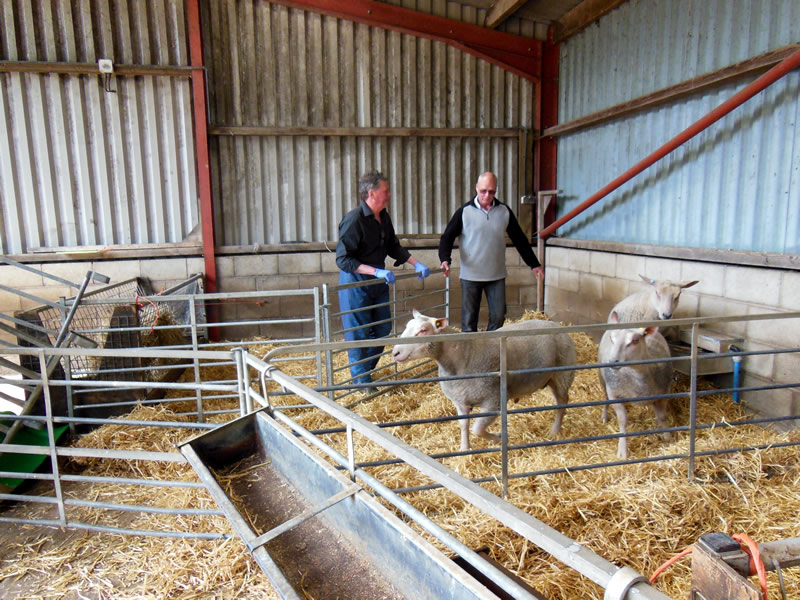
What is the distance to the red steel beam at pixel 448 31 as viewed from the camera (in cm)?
782

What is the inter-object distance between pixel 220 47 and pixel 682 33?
6155mm

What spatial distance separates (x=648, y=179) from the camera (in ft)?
21.2

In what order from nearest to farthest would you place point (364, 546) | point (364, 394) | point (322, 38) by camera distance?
point (364, 546) < point (364, 394) < point (322, 38)

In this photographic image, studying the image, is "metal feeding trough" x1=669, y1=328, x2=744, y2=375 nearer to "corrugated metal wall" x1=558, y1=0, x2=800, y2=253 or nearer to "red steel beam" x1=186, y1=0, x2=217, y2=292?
"corrugated metal wall" x1=558, y1=0, x2=800, y2=253

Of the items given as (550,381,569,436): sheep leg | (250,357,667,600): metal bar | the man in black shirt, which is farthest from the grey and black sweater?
(250,357,667,600): metal bar

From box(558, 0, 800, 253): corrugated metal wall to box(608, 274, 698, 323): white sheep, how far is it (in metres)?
0.81

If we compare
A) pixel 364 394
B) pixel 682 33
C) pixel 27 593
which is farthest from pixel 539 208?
pixel 27 593

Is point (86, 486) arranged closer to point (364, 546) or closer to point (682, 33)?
point (364, 546)

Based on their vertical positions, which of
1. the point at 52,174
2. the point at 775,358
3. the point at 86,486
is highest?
the point at 52,174

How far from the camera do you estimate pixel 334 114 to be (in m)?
8.16

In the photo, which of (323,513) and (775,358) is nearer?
(323,513)

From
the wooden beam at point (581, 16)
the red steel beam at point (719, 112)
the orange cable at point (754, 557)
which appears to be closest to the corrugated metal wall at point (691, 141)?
the wooden beam at point (581, 16)

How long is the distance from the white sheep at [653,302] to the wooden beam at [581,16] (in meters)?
4.06

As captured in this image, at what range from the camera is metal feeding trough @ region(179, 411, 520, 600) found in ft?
4.53
